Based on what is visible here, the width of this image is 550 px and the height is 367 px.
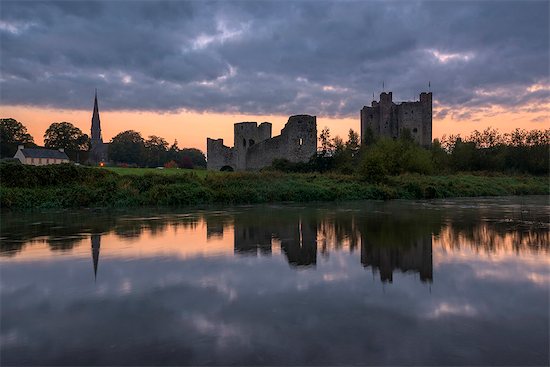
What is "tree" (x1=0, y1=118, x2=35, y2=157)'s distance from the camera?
203 feet

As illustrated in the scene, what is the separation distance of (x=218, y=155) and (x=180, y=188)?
23.4m

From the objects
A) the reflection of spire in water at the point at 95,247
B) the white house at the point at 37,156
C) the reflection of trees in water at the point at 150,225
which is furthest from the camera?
the white house at the point at 37,156

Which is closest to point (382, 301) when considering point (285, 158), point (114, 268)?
point (114, 268)

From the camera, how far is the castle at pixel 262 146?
123ft

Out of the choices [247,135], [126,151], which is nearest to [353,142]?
[247,135]

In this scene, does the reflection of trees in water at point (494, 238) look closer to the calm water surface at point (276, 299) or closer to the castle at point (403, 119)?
the calm water surface at point (276, 299)

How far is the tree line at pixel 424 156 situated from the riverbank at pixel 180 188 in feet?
8.88

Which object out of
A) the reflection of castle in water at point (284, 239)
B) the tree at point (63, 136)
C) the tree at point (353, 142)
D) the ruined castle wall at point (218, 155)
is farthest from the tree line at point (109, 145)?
the reflection of castle in water at point (284, 239)

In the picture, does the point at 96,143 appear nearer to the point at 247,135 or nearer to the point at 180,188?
the point at 247,135

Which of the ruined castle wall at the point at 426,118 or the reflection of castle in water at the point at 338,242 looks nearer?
the reflection of castle in water at the point at 338,242

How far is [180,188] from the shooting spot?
23.0 meters

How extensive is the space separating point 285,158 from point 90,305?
1271 inches

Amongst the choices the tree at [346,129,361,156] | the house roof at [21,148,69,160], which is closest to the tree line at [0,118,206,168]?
the house roof at [21,148,69,160]

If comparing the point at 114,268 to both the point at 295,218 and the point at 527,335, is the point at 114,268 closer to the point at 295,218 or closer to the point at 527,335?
the point at 527,335
